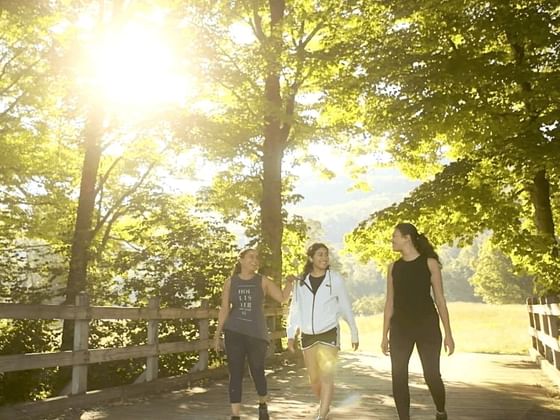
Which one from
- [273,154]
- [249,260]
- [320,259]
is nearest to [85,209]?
[273,154]

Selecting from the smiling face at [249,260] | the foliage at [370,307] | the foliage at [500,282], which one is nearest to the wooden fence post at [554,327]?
the smiling face at [249,260]

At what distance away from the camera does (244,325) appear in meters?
7.37

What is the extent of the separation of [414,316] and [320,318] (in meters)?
1.01

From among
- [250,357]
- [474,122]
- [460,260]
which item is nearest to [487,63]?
[474,122]

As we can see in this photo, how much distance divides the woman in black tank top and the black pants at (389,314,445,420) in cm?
142

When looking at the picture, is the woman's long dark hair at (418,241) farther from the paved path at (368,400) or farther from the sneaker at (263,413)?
the sneaker at (263,413)

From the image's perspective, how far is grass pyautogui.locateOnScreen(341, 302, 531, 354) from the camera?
2550 cm

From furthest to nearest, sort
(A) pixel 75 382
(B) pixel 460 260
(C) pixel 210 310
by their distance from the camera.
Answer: (B) pixel 460 260
(C) pixel 210 310
(A) pixel 75 382

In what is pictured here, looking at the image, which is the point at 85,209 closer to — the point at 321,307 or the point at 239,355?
the point at 239,355

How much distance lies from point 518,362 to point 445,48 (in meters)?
8.10

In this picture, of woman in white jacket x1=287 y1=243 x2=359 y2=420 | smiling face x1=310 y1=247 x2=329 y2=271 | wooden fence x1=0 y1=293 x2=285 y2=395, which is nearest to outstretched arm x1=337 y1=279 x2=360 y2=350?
woman in white jacket x1=287 y1=243 x2=359 y2=420

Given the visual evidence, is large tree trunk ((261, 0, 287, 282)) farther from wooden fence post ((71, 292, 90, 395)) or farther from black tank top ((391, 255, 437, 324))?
black tank top ((391, 255, 437, 324))

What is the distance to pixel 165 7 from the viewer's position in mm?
20656

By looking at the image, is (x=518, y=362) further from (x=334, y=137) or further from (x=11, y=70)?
(x=11, y=70)
